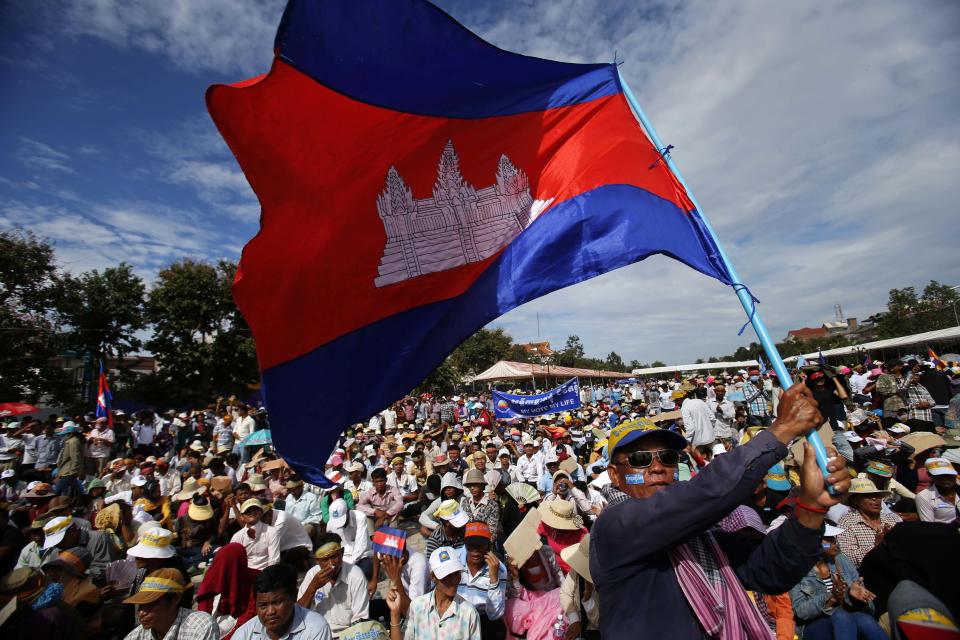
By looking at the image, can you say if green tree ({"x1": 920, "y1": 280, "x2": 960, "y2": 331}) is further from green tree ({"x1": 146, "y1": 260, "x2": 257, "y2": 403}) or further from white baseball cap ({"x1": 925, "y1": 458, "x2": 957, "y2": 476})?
green tree ({"x1": 146, "y1": 260, "x2": 257, "y2": 403})

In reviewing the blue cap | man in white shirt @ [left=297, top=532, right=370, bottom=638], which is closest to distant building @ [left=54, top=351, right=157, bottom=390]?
man in white shirt @ [left=297, top=532, right=370, bottom=638]

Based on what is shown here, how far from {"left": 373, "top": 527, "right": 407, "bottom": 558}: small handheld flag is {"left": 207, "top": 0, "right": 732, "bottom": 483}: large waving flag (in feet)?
4.70

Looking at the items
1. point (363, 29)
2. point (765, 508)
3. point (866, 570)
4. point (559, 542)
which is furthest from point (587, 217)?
point (765, 508)

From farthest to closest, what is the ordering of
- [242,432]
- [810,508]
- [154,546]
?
[242,432], [154,546], [810,508]

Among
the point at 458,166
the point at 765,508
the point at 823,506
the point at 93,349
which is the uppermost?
the point at 93,349

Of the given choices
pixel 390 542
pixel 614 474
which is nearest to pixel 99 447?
pixel 390 542

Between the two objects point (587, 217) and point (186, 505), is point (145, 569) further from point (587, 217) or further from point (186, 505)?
point (587, 217)

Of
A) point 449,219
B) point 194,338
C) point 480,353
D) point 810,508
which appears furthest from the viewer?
point 480,353

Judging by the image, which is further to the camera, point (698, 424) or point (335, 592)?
point (698, 424)

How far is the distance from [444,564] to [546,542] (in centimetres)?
184

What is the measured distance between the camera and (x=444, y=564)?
366cm

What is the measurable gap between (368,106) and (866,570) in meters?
4.43

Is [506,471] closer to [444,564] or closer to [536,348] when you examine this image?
[444,564]

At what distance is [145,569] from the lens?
16.5 feet
